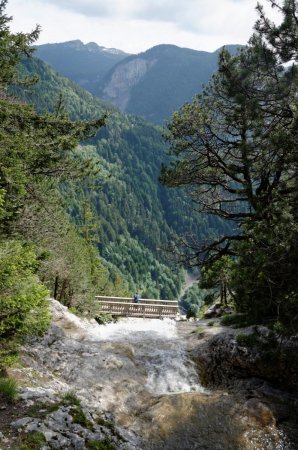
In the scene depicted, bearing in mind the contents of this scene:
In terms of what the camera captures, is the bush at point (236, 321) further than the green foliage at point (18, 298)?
Yes

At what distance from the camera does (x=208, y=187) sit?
70.3ft

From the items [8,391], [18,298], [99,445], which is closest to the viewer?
[18,298]

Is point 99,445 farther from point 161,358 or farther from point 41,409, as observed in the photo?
point 161,358

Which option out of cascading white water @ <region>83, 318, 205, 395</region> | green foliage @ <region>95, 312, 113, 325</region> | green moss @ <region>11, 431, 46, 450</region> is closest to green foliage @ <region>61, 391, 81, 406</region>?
green moss @ <region>11, 431, 46, 450</region>

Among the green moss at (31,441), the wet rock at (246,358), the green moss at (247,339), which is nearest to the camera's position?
the green moss at (31,441)

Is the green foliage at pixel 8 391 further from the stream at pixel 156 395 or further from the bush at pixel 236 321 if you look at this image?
the bush at pixel 236 321

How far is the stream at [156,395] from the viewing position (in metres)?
12.1

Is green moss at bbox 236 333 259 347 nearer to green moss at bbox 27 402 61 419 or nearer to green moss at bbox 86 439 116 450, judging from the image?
green moss at bbox 86 439 116 450

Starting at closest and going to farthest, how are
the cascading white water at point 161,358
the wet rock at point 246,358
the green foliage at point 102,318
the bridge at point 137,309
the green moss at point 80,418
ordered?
the green moss at point 80,418 < the wet rock at point 246,358 < the cascading white water at point 161,358 < the green foliage at point 102,318 < the bridge at point 137,309

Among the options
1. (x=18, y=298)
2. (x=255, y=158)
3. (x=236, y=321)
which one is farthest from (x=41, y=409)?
(x=236, y=321)

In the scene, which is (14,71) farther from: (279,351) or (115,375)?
(279,351)

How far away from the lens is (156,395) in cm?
1451

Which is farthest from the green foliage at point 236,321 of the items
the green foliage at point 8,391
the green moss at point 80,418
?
the green foliage at point 8,391

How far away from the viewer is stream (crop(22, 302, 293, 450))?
12055 millimetres
